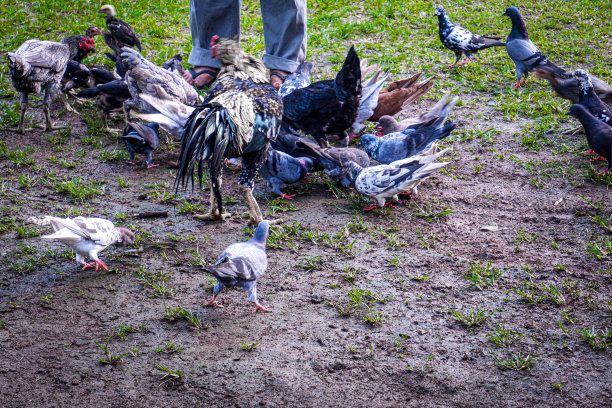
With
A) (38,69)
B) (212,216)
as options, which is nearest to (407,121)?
(212,216)

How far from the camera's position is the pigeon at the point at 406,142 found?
5.33 metres

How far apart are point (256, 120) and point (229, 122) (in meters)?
0.32

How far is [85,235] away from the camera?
3.96 m

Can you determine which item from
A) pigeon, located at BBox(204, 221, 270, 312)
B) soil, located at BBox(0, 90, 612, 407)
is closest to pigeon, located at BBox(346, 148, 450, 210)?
soil, located at BBox(0, 90, 612, 407)

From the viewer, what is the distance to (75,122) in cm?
676

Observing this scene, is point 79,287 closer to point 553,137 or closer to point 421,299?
point 421,299

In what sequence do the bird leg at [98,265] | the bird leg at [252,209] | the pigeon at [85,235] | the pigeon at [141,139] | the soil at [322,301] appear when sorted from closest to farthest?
1. the soil at [322,301]
2. the pigeon at [85,235]
3. the bird leg at [98,265]
4. the bird leg at [252,209]
5. the pigeon at [141,139]

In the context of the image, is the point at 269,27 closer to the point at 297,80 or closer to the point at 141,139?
the point at 297,80

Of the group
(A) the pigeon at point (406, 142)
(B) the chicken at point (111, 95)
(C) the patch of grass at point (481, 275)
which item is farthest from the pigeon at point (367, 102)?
(B) the chicken at point (111, 95)

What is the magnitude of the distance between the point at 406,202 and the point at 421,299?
150 centimetres

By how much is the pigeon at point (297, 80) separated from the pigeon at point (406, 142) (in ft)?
4.26

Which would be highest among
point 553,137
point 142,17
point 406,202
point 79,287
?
point 142,17

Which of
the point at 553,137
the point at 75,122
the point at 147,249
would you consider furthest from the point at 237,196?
the point at 553,137

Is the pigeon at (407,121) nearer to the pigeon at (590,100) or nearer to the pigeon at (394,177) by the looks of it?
the pigeon at (394,177)
